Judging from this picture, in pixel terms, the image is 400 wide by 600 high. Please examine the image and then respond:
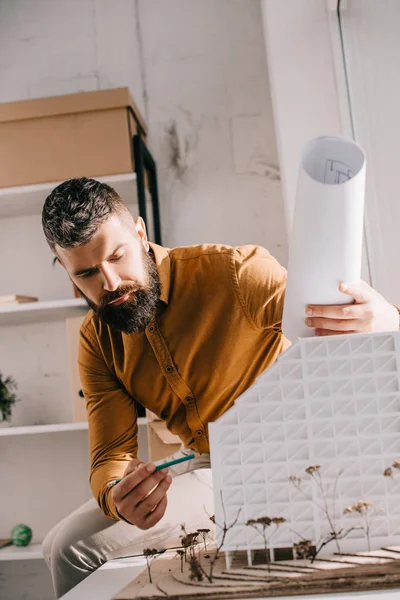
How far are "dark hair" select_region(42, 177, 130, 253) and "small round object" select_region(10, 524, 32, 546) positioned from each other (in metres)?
1.38

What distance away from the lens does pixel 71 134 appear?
2.22 meters

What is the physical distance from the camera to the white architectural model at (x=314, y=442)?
2.44ft

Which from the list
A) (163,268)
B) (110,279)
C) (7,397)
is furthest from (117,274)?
(7,397)

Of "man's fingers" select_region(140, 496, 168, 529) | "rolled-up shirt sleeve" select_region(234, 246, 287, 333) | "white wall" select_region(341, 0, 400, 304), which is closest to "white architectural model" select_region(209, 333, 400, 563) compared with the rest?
"man's fingers" select_region(140, 496, 168, 529)

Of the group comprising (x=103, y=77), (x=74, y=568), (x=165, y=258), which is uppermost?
(x=103, y=77)

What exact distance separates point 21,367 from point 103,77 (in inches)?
48.4

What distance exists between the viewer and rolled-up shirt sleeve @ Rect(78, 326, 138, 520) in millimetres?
1466

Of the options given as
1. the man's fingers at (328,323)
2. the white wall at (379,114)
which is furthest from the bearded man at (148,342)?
the man's fingers at (328,323)

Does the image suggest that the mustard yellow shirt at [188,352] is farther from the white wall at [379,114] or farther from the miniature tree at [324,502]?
the miniature tree at [324,502]

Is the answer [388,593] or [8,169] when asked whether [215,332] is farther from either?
[8,169]

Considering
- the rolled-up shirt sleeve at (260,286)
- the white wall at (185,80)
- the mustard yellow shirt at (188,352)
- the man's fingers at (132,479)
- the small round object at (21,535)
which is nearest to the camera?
the man's fingers at (132,479)

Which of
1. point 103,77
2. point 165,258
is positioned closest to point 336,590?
point 165,258

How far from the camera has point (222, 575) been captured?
715 millimetres

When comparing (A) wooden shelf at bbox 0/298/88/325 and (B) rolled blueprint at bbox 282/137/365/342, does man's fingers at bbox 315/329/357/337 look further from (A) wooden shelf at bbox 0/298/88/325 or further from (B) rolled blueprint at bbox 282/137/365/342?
(A) wooden shelf at bbox 0/298/88/325
